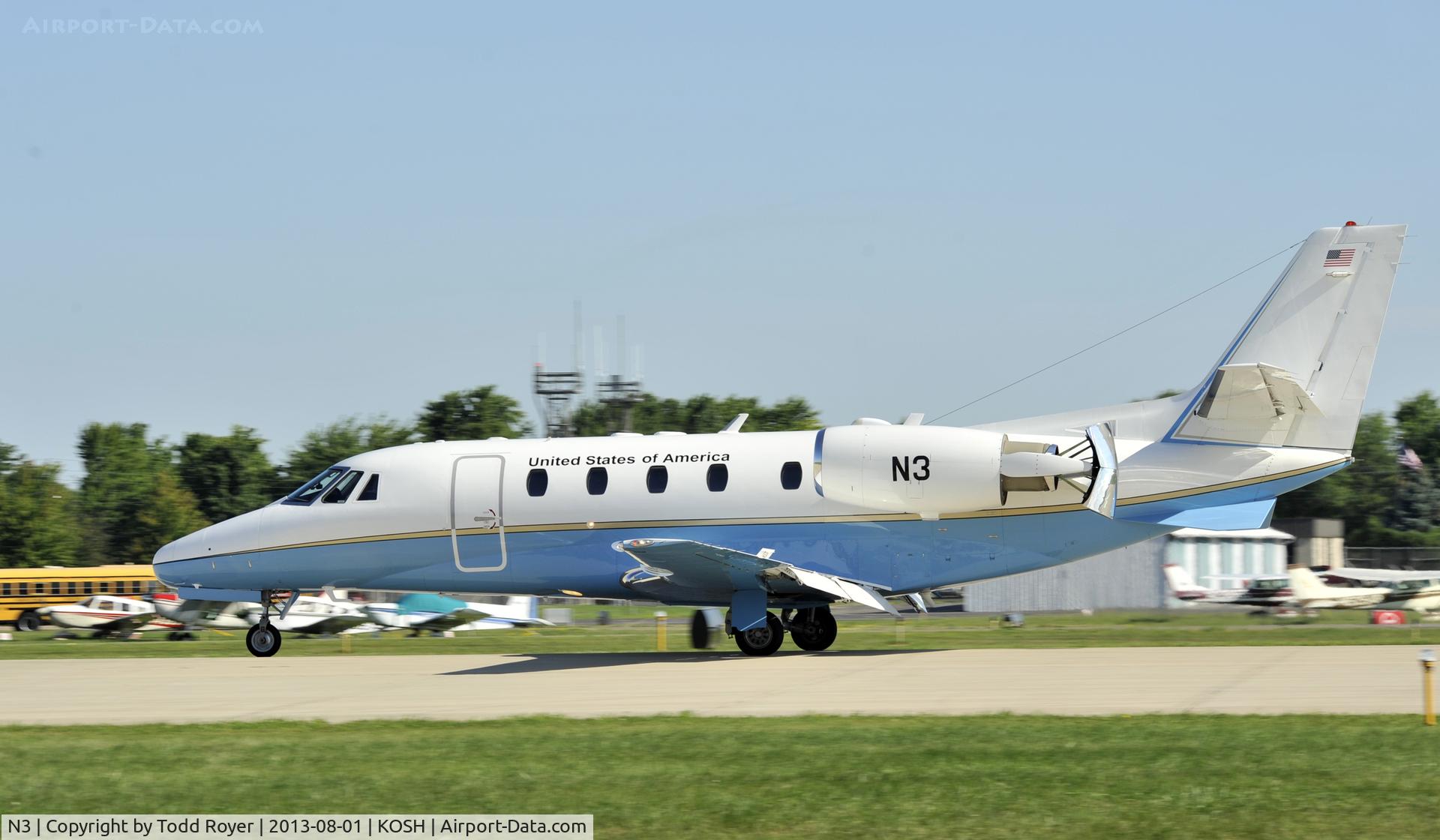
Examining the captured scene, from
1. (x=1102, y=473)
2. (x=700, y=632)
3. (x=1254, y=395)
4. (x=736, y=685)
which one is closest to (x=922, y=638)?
(x=700, y=632)

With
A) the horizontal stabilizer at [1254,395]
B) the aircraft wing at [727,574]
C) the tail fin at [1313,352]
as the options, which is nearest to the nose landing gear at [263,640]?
the aircraft wing at [727,574]

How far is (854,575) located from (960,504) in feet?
5.91

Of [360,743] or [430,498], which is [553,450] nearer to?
[430,498]

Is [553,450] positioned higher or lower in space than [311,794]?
higher

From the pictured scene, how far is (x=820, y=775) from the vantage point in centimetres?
980

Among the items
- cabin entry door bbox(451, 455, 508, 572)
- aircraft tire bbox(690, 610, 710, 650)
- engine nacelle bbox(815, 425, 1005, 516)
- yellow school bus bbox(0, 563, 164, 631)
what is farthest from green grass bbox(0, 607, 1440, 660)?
yellow school bus bbox(0, 563, 164, 631)

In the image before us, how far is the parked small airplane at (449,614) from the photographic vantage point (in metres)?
32.7

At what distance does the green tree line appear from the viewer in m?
67.3

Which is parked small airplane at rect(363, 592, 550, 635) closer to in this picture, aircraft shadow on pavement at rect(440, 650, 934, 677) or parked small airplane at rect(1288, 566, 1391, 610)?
aircraft shadow on pavement at rect(440, 650, 934, 677)

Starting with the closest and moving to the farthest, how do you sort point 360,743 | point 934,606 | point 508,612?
point 360,743
point 508,612
point 934,606

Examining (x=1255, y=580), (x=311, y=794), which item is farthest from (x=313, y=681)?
(x=1255, y=580)

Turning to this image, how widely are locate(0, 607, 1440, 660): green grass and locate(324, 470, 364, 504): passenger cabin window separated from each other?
316 centimetres

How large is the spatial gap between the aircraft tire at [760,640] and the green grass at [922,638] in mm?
2392

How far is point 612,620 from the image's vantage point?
3941 centimetres
